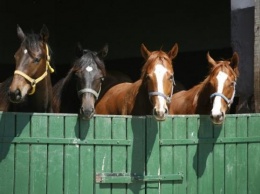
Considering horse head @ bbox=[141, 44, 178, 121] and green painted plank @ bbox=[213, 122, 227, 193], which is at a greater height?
horse head @ bbox=[141, 44, 178, 121]

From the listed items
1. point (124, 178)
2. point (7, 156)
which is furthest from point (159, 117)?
point (7, 156)

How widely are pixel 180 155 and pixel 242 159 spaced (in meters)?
0.55

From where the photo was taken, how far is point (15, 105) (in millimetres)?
5238

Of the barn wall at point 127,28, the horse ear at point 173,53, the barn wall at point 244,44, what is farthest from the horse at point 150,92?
the barn wall at point 127,28

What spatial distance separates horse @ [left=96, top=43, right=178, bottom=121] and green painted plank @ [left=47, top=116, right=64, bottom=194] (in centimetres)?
76

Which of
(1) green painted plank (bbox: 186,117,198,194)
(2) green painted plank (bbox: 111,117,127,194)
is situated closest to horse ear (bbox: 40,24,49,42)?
(2) green painted plank (bbox: 111,117,127,194)

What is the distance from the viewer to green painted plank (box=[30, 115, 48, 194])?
4445 millimetres

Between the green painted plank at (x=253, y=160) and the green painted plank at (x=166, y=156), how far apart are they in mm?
691

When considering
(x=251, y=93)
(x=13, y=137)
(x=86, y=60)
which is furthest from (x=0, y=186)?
(x=251, y=93)

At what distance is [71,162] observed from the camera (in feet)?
14.7

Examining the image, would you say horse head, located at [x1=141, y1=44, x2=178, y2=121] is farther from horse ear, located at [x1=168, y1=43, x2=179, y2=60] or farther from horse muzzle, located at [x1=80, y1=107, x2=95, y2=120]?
horse muzzle, located at [x1=80, y1=107, x2=95, y2=120]

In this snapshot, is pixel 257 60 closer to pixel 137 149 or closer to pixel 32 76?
pixel 137 149

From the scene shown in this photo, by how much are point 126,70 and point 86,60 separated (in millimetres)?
5419

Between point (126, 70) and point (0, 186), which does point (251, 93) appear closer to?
point (0, 186)
